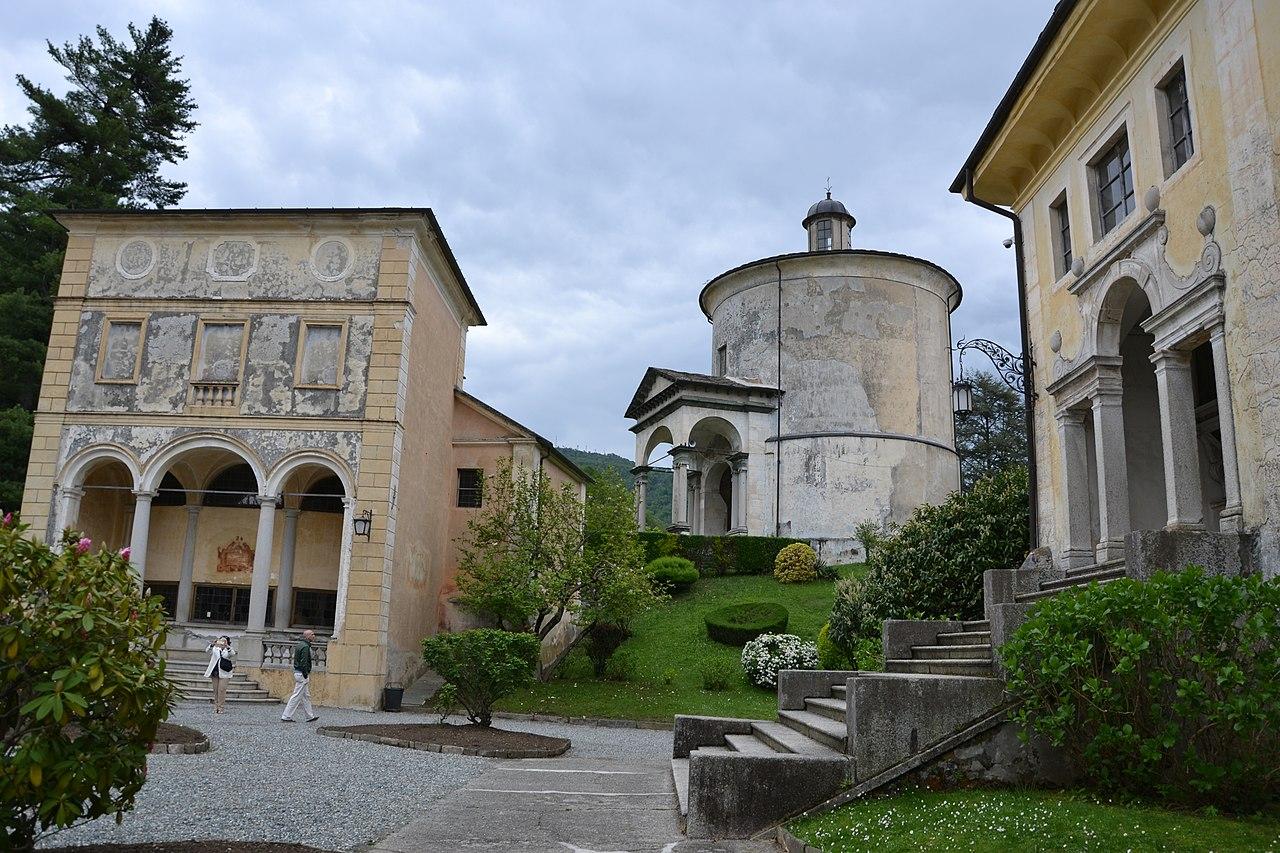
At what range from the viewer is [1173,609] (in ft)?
22.3

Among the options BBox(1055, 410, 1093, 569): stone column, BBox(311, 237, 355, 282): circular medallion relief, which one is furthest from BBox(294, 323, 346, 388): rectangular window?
BBox(1055, 410, 1093, 569): stone column

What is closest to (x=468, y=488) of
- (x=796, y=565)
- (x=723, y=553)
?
(x=723, y=553)

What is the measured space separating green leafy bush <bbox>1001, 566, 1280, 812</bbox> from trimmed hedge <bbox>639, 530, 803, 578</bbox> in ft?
84.2

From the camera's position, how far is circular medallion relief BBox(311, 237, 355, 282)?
22312mm

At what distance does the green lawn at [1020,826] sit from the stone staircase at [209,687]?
51.9ft

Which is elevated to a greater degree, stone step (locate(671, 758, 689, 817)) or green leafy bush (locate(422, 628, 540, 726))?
green leafy bush (locate(422, 628, 540, 726))

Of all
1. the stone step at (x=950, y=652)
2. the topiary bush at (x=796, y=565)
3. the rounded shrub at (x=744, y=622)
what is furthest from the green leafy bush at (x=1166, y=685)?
the topiary bush at (x=796, y=565)

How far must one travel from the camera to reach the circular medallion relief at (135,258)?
74.5 feet

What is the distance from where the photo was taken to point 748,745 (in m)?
9.67

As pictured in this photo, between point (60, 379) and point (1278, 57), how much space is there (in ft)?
78.8

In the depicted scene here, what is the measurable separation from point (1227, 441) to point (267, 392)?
19431 mm

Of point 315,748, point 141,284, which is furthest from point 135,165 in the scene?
point 315,748

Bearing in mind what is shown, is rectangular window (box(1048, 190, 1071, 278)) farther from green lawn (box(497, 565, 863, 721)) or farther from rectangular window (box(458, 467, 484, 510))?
rectangular window (box(458, 467, 484, 510))

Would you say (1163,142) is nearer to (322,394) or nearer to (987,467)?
(322,394)
